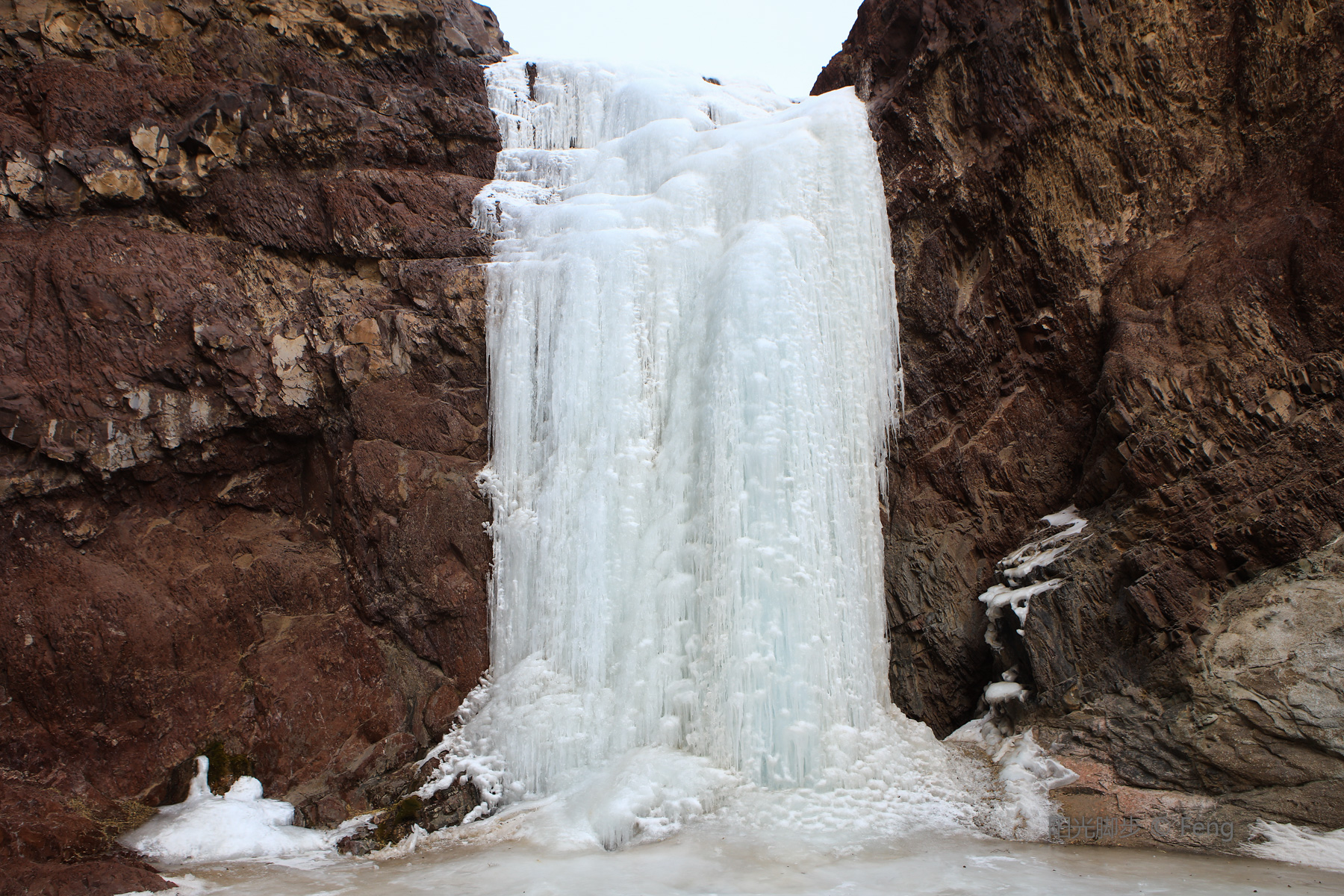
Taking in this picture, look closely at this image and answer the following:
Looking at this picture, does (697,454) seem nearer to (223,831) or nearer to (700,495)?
A: (700,495)

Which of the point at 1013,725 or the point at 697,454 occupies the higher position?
the point at 697,454

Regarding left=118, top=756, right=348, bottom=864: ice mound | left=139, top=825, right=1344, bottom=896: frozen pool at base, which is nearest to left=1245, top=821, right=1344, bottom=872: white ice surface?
left=139, top=825, right=1344, bottom=896: frozen pool at base

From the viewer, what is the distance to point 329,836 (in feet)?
22.6

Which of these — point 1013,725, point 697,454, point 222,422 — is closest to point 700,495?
point 697,454

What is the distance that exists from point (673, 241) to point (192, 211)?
16.1 feet

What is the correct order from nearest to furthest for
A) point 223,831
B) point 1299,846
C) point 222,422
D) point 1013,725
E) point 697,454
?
point 1299,846
point 223,831
point 1013,725
point 222,422
point 697,454

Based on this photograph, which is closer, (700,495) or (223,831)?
(223,831)

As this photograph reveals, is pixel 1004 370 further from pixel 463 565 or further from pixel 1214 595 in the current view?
pixel 463 565

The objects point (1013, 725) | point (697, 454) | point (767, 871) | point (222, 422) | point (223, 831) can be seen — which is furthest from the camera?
point (697, 454)

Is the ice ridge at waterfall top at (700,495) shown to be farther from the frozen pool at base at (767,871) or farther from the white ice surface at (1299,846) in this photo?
the white ice surface at (1299,846)

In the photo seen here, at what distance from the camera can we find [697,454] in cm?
825

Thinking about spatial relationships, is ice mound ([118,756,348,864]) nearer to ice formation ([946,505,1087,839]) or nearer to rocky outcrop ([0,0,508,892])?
rocky outcrop ([0,0,508,892])

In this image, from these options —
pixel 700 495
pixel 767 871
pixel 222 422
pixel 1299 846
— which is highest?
pixel 222 422

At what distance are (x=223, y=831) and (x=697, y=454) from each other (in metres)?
4.98
